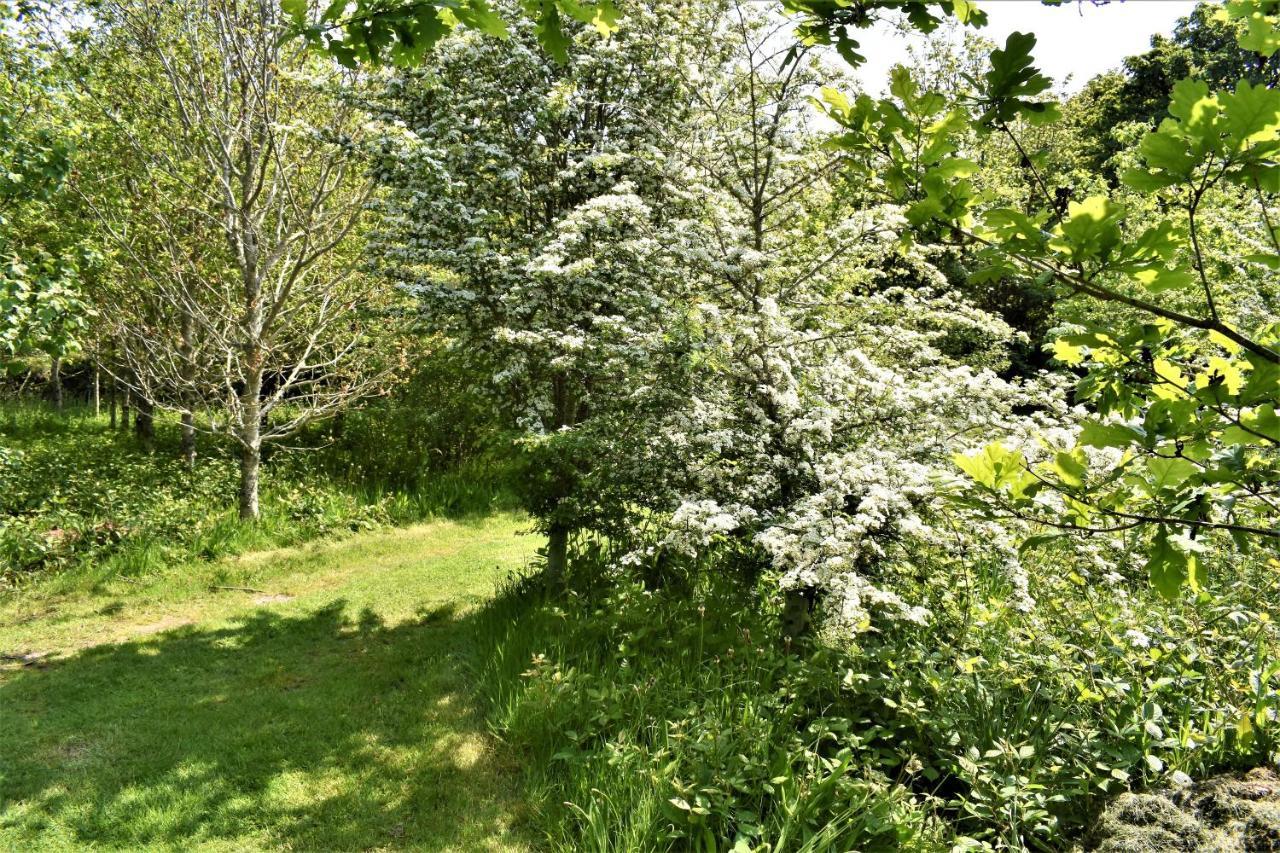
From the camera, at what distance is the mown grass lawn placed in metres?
3.96

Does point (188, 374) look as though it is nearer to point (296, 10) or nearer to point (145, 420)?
point (145, 420)

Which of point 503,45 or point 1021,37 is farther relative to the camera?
point 503,45

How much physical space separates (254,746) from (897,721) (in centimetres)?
421

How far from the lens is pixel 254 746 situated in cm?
473

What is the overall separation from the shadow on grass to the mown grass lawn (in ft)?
0.04

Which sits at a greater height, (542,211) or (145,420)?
(542,211)

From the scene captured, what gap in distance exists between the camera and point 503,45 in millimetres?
6562

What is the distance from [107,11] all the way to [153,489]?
594cm

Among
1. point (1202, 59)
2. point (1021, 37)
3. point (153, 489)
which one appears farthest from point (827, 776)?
point (1202, 59)

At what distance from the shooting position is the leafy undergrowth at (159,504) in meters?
7.69

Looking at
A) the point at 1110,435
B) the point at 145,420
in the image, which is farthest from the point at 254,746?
the point at 145,420

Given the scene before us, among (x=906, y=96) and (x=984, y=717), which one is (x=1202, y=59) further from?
(x=906, y=96)

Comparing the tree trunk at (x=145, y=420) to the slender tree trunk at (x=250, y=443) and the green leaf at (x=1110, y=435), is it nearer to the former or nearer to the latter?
the slender tree trunk at (x=250, y=443)

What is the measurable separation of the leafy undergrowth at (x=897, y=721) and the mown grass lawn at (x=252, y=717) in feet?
1.83
